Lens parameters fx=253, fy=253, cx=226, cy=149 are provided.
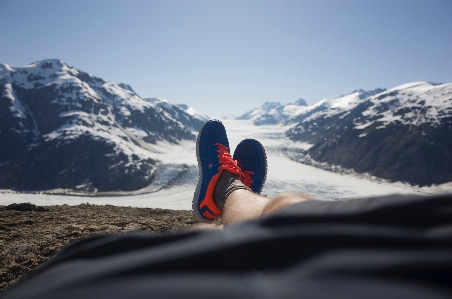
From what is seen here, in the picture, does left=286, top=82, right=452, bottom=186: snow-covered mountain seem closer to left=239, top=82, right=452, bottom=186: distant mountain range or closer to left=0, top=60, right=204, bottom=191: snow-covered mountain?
left=239, top=82, right=452, bottom=186: distant mountain range

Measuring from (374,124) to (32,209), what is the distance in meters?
115

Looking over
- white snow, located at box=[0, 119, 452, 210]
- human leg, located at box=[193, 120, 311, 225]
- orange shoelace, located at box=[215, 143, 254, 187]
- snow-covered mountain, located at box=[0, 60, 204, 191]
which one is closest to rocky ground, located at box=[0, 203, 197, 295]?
human leg, located at box=[193, 120, 311, 225]

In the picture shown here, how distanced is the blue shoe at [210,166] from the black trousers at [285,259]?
9.74ft

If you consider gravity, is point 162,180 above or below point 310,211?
below

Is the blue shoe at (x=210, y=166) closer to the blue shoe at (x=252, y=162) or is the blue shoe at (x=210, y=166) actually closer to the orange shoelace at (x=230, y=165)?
the orange shoelace at (x=230, y=165)

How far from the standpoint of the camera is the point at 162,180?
229ft

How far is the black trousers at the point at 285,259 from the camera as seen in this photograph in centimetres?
64

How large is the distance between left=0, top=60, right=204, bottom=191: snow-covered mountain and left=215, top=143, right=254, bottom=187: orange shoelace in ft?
235

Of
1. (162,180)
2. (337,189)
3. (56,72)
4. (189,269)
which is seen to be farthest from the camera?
(56,72)

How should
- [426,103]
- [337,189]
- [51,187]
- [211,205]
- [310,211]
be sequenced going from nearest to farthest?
[310,211], [211,205], [337,189], [51,187], [426,103]

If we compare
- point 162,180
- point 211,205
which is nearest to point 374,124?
point 162,180

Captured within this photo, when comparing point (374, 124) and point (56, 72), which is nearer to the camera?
point (374, 124)

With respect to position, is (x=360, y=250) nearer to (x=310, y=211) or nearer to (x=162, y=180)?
(x=310, y=211)

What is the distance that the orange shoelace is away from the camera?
393 cm
